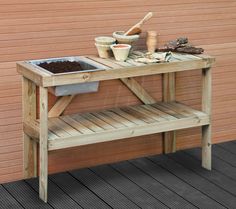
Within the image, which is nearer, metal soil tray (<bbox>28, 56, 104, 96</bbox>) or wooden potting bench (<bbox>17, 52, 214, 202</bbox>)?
wooden potting bench (<bbox>17, 52, 214, 202</bbox>)

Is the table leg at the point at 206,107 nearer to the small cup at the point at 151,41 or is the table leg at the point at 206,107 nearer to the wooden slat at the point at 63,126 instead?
the small cup at the point at 151,41

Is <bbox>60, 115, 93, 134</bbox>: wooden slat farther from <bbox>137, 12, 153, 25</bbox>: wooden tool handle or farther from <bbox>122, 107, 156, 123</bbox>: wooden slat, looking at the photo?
<bbox>137, 12, 153, 25</bbox>: wooden tool handle

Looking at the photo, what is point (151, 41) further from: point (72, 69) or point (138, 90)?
point (72, 69)

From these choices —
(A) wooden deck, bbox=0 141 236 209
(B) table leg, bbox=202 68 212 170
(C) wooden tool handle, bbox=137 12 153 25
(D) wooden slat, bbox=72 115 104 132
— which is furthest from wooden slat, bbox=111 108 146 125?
(C) wooden tool handle, bbox=137 12 153 25

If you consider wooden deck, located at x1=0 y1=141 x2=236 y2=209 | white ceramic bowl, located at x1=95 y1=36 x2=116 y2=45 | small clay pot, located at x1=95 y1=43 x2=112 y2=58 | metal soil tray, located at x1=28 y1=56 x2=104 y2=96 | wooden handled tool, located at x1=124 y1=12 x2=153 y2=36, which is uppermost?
wooden handled tool, located at x1=124 y1=12 x2=153 y2=36

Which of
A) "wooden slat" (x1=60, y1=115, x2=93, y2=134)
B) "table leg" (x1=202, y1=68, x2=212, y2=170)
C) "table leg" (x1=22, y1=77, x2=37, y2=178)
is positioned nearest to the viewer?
"wooden slat" (x1=60, y1=115, x2=93, y2=134)

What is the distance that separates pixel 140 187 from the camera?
3896mm

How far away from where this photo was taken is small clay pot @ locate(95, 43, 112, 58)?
3889mm

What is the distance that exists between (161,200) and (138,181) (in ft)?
1.02

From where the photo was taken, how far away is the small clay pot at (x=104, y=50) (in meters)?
3.89

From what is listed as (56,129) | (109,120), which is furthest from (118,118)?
(56,129)

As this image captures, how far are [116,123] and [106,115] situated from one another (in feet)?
0.61

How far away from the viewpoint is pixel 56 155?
4098mm

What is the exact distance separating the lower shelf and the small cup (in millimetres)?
417
